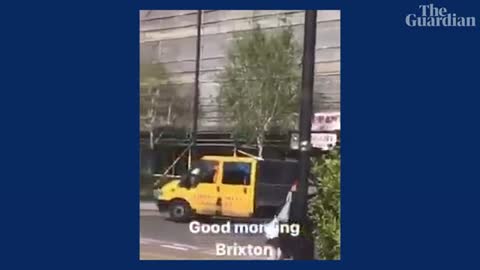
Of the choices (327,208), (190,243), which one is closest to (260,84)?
(327,208)

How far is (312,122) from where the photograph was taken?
717 cm

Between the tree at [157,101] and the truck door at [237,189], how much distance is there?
586 mm

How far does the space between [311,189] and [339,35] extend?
123 cm

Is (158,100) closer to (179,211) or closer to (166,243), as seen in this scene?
(179,211)

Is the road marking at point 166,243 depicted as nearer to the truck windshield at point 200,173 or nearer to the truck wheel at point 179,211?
the truck wheel at point 179,211

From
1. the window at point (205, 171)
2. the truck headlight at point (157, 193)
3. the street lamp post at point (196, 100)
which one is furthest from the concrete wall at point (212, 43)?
the truck headlight at point (157, 193)

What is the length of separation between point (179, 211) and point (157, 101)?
35.3 inches

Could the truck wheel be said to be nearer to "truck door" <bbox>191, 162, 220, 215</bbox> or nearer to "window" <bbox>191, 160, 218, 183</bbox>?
"truck door" <bbox>191, 162, 220, 215</bbox>

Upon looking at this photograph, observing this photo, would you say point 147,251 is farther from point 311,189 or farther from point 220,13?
point 220,13

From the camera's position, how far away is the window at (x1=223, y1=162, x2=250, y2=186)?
7230 mm

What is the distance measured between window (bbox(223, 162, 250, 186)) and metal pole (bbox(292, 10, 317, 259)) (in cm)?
42

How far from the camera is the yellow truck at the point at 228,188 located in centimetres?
721

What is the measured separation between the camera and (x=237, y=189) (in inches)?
285

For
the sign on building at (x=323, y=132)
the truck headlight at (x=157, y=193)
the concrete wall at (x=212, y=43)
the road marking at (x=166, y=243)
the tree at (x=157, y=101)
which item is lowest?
the road marking at (x=166, y=243)
